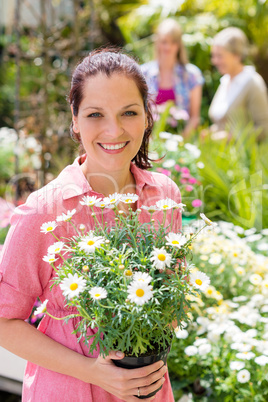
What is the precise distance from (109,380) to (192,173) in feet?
6.86

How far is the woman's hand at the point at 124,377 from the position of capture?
1047mm

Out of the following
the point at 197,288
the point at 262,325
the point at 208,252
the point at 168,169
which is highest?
the point at 197,288

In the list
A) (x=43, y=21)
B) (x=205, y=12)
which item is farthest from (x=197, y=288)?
(x=205, y=12)

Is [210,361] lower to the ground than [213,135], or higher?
lower

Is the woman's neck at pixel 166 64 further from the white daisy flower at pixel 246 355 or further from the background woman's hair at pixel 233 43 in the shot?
the white daisy flower at pixel 246 355

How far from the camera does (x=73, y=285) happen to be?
0.96 metres

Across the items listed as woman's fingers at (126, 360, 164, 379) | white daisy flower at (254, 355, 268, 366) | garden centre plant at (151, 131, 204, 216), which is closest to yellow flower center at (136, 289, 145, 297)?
woman's fingers at (126, 360, 164, 379)

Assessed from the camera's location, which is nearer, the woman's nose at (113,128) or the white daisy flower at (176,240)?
the white daisy flower at (176,240)

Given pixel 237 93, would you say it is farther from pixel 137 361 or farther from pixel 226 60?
pixel 137 361

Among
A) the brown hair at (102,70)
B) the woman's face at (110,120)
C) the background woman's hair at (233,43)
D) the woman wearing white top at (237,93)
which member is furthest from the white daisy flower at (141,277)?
the background woman's hair at (233,43)

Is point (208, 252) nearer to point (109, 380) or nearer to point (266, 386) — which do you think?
point (266, 386)

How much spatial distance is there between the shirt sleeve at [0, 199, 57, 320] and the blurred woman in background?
3.08 meters

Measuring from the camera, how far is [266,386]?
1823 millimetres

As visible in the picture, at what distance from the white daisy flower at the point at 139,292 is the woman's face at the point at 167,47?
3552 mm
